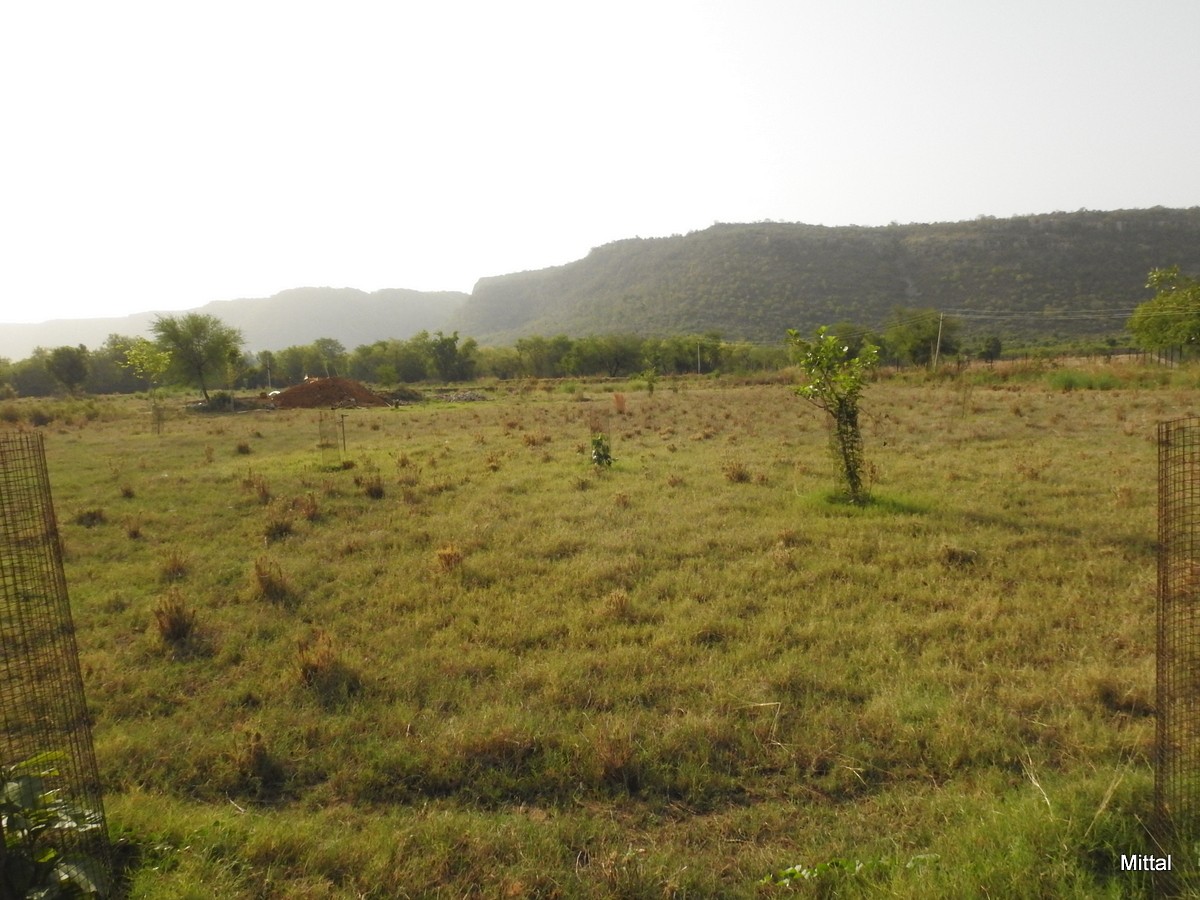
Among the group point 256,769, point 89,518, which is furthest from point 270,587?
point 89,518

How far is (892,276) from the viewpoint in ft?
309

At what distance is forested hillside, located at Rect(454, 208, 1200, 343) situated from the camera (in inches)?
2982

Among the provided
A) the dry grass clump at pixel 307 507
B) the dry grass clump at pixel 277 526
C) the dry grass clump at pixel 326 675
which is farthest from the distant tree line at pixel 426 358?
the dry grass clump at pixel 326 675

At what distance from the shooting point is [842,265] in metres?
99.9

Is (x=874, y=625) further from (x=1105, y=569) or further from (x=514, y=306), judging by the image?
(x=514, y=306)

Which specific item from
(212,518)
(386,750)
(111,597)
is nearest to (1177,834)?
(386,750)

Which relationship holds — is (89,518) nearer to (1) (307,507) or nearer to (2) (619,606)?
(1) (307,507)

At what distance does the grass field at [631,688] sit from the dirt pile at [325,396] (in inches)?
1264

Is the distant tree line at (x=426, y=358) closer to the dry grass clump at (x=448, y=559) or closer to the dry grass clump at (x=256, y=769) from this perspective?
the dry grass clump at (x=448, y=559)

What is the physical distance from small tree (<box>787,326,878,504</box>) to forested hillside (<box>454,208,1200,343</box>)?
6633 cm

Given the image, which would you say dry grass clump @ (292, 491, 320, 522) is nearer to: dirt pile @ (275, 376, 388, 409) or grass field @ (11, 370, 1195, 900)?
grass field @ (11, 370, 1195, 900)

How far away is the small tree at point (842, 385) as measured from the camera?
10.7m

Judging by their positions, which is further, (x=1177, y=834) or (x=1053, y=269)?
(x=1053, y=269)

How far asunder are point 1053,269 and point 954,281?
10886mm
